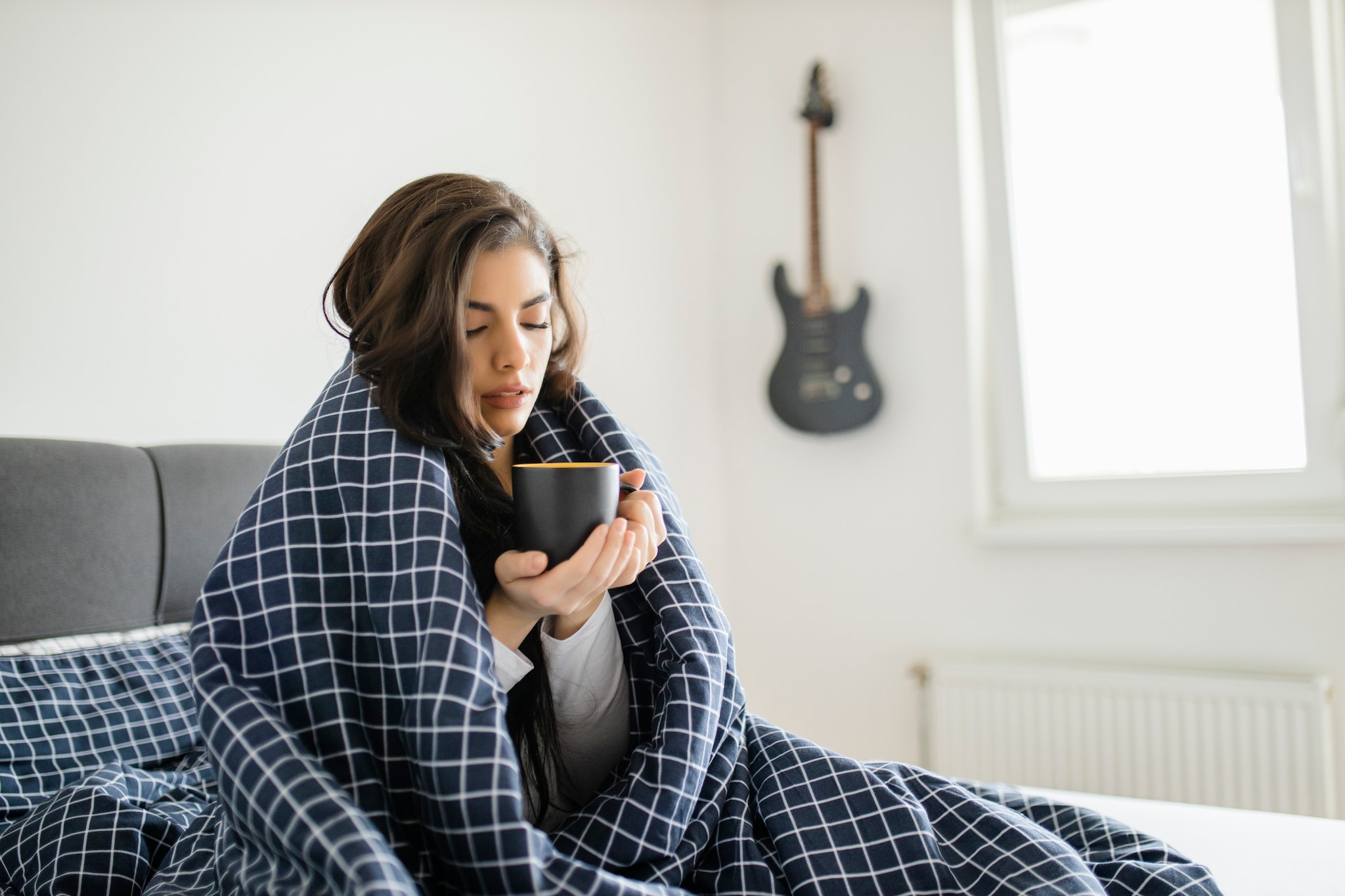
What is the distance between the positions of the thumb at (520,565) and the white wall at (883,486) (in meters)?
1.61

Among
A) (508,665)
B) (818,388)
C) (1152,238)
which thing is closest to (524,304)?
(508,665)

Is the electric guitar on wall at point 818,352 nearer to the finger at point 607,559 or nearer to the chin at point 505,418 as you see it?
the chin at point 505,418

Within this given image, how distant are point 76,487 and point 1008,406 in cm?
186

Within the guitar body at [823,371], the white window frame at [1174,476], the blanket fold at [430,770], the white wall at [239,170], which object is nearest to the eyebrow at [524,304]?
the blanket fold at [430,770]

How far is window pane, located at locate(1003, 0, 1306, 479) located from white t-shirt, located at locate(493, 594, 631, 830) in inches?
61.0

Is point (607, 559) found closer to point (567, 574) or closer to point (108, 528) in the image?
point (567, 574)

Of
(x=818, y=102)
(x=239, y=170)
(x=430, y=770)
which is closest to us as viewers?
(x=430, y=770)

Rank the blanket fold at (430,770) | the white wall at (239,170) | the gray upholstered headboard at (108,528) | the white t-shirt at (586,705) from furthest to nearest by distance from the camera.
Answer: the white wall at (239,170) → the gray upholstered headboard at (108,528) → the white t-shirt at (586,705) → the blanket fold at (430,770)

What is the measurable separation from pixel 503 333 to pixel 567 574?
10.7 inches

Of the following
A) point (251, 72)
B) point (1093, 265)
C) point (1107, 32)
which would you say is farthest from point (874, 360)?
point (251, 72)

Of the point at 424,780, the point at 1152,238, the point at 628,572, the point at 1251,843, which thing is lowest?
the point at 1251,843

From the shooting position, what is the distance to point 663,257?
2.37 m

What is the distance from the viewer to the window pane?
193 cm

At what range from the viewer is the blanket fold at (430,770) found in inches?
26.8
